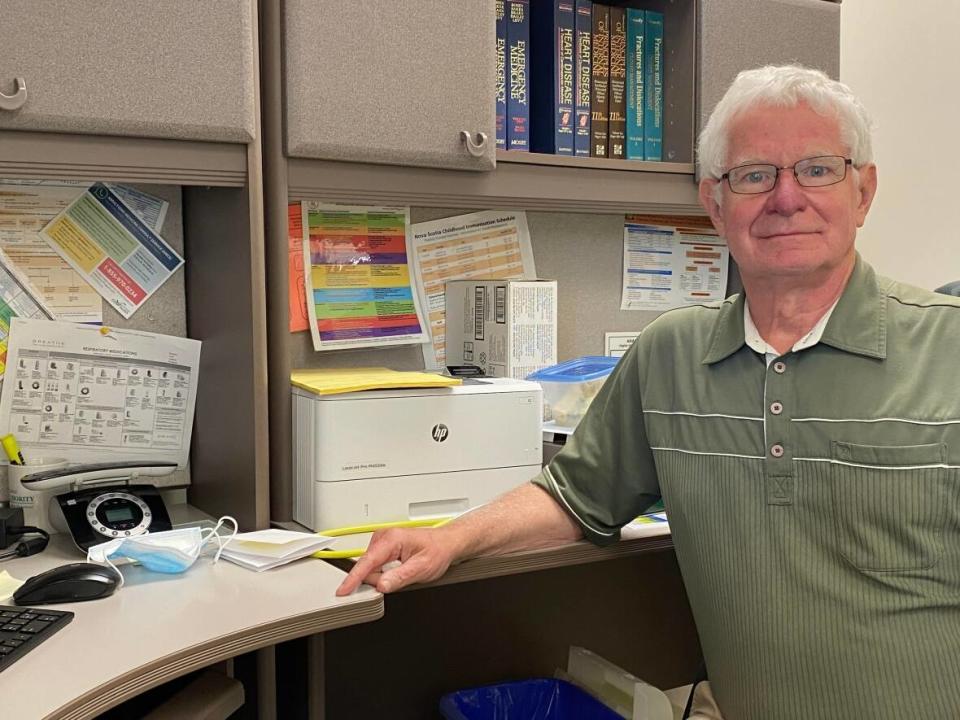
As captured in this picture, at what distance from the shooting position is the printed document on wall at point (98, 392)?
1.53 meters

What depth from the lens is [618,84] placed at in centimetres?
186

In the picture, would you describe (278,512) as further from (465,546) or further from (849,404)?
(849,404)

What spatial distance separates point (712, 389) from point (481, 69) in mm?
603

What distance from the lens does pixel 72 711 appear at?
862mm

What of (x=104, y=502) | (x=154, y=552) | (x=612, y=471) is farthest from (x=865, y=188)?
(x=104, y=502)

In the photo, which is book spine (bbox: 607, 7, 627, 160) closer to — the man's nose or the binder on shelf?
the binder on shelf

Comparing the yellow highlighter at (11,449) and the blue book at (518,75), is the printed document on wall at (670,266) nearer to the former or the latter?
the blue book at (518,75)

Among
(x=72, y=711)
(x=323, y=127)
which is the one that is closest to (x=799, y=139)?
(x=323, y=127)

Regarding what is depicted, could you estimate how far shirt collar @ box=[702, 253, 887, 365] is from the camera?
1.24 metres

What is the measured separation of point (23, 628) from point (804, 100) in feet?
3.57

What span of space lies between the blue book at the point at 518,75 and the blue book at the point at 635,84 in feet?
0.74

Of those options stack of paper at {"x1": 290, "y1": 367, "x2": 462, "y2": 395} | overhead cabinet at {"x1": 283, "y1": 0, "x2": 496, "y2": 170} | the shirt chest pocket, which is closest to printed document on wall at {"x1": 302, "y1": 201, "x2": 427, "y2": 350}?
stack of paper at {"x1": 290, "y1": 367, "x2": 462, "y2": 395}

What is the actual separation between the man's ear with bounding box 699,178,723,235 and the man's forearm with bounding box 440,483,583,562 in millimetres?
446

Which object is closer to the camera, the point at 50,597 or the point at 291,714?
the point at 50,597
